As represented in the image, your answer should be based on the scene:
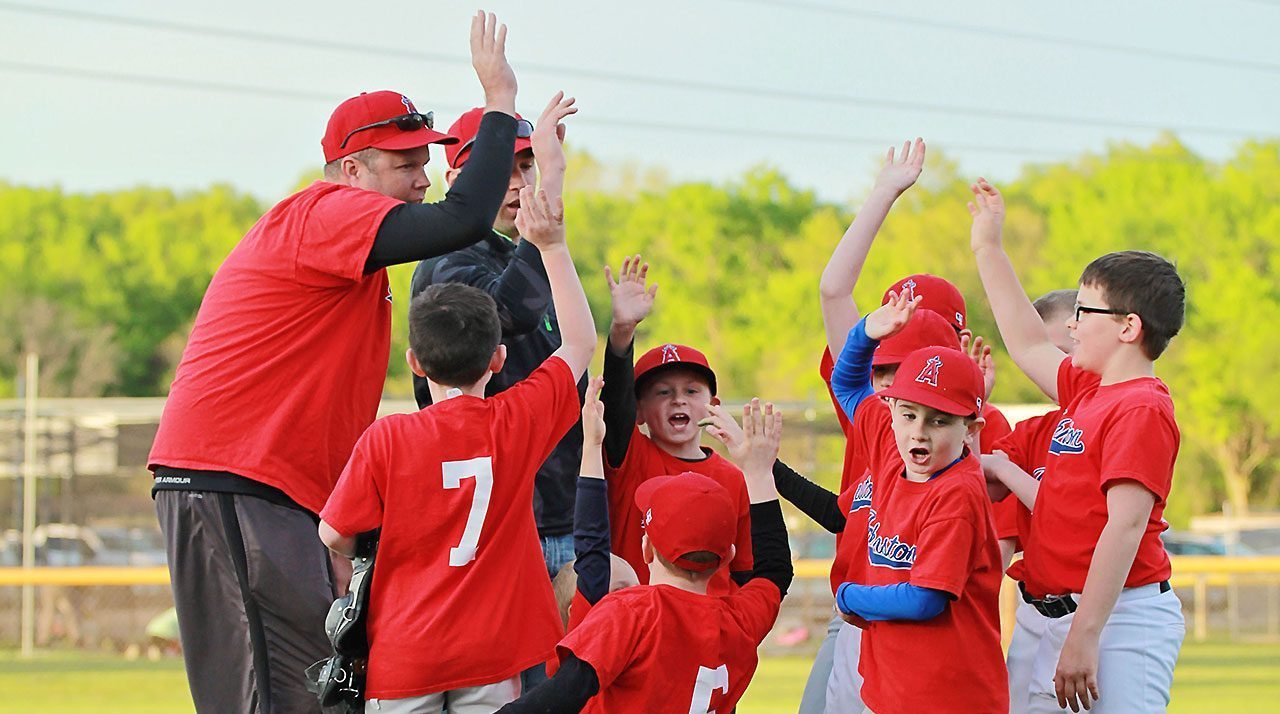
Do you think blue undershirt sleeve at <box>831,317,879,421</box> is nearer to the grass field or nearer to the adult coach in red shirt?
the adult coach in red shirt

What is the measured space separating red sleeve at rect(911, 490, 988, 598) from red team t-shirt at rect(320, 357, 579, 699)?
97 centimetres

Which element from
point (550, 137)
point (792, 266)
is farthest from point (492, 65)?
point (792, 266)

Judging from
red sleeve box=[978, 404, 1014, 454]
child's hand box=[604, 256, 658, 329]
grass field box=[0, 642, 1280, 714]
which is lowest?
grass field box=[0, 642, 1280, 714]

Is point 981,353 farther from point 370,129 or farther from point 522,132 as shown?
point 370,129

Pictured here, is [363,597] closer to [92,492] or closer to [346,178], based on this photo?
[346,178]

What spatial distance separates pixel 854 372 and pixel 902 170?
74 centimetres

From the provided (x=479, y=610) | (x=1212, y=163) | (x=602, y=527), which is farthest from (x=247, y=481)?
(x=1212, y=163)

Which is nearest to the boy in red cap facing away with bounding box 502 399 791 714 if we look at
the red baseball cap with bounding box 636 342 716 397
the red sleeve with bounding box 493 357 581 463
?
the red sleeve with bounding box 493 357 581 463

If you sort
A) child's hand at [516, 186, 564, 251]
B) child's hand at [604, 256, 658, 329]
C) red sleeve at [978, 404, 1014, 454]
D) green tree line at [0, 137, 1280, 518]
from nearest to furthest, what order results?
child's hand at [516, 186, 564, 251] < child's hand at [604, 256, 658, 329] < red sleeve at [978, 404, 1014, 454] < green tree line at [0, 137, 1280, 518]

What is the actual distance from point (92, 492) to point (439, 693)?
83.3ft

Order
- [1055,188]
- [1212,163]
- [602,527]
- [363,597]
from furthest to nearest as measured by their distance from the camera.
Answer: [1055,188] < [1212,163] < [602,527] < [363,597]

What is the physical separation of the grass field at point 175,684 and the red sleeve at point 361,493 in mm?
7471

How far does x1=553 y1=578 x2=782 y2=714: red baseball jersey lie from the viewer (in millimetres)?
3352

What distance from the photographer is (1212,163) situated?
137 ft
